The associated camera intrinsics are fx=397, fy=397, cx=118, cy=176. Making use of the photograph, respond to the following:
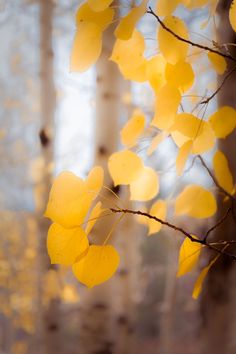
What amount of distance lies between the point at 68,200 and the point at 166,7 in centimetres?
18

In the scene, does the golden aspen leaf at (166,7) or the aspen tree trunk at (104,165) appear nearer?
the golden aspen leaf at (166,7)

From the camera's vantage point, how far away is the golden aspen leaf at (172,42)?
339mm

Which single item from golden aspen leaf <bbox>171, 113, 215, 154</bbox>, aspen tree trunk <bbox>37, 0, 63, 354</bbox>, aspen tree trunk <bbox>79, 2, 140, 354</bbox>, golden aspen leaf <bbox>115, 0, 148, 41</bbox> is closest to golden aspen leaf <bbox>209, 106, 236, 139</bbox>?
golden aspen leaf <bbox>171, 113, 215, 154</bbox>

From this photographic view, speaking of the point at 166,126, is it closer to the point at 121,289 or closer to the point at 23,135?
the point at 121,289

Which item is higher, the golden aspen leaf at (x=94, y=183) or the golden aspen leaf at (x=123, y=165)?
the golden aspen leaf at (x=123, y=165)

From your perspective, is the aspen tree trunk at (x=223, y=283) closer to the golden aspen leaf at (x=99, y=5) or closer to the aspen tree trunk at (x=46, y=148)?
the golden aspen leaf at (x=99, y=5)

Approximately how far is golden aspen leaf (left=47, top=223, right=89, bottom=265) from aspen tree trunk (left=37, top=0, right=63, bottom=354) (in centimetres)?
110

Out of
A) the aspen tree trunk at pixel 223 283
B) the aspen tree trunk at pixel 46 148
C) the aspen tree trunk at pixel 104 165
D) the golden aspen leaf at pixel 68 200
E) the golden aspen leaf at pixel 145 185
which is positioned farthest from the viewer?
the aspen tree trunk at pixel 46 148

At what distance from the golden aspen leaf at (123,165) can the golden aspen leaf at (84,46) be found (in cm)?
10

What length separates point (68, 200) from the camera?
31 cm

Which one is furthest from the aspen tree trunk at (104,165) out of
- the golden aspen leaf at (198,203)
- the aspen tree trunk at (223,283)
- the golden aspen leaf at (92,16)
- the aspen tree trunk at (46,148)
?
the golden aspen leaf at (92,16)

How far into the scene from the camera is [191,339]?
25.9 ft

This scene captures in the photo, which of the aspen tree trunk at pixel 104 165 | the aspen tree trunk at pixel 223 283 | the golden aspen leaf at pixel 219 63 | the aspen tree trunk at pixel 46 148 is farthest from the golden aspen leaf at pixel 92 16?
the aspen tree trunk at pixel 46 148

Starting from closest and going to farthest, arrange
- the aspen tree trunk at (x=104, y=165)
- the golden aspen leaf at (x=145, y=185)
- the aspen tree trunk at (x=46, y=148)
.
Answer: the golden aspen leaf at (x=145, y=185) < the aspen tree trunk at (x=104, y=165) < the aspen tree trunk at (x=46, y=148)
